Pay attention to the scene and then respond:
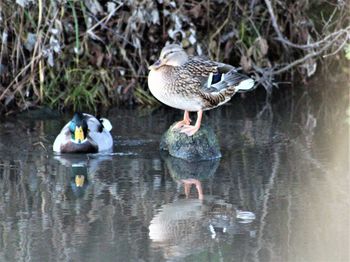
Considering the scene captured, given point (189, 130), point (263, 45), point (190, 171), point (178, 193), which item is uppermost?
point (263, 45)

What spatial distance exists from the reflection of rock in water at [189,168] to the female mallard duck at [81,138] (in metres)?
0.60

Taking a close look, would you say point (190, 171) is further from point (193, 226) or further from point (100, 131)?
point (193, 226)

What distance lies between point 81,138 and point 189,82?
1.07 meters

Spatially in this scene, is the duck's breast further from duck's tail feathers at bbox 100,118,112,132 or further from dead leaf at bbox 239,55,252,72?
dead leaf at bbox 239,55,252,72

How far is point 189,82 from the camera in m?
7.80

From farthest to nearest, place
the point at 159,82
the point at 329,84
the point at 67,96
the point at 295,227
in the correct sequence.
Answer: the point at 329,84 < the point at 67,96 < the point at 159,82 < the point at 295,227

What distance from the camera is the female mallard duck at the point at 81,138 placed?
8106 millimetres

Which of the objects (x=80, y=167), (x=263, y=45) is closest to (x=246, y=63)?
(x=263, y=45)

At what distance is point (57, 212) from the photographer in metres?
6.36

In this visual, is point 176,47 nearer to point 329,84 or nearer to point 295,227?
point 295,227

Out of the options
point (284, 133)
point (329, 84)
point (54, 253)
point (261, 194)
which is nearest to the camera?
point (54, 253)

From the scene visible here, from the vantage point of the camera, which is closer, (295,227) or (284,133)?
(295,227)

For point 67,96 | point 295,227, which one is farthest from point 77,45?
point 295,227

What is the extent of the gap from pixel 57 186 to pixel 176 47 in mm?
1626
